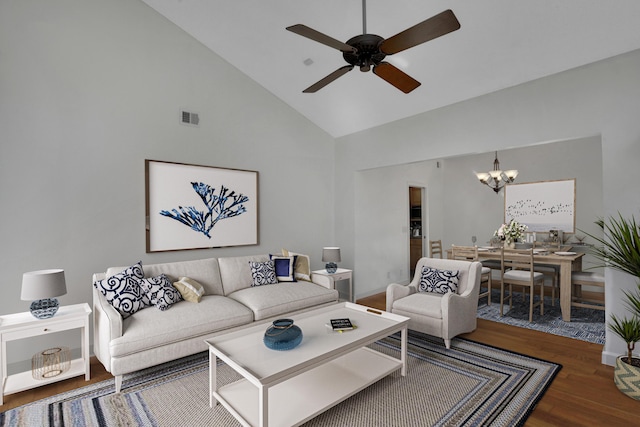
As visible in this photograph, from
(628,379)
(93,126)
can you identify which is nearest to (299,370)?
(628,379)

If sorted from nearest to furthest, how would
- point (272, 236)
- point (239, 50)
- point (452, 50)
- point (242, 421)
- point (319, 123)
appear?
point (242, 421) < point (452, 50) < point (239, 50) < point (272, 236) < point (319, 123)

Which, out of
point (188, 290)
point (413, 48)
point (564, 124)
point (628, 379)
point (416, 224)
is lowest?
point (628, 379)

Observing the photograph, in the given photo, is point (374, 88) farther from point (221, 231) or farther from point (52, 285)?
point (52, 285)

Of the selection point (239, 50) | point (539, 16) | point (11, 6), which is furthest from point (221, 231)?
point (539, 16)

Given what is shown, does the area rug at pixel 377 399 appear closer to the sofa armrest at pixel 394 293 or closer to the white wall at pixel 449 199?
the sofa armrest at pixel 394 293

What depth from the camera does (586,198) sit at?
5.35 meters

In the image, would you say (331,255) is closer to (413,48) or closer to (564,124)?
(413,48)

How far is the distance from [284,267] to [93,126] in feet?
8.42

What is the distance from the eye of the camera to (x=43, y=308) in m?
2.64

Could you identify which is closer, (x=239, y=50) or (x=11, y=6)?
(x=11, y=6)

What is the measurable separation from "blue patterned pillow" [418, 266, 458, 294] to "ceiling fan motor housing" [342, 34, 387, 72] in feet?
8.36

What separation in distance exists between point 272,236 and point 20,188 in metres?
2.73

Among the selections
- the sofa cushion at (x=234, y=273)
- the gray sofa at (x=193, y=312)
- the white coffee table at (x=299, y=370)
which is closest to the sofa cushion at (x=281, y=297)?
the gray sofa at (x=193, y=312)

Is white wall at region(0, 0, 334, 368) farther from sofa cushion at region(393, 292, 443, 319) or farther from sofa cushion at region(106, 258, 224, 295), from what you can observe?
sofa cushion at region(393, 292, 443, 319)
